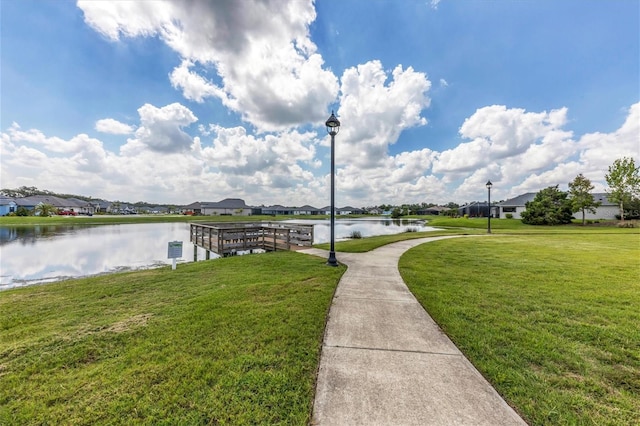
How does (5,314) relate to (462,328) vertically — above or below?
below

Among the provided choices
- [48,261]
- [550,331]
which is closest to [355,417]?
[550,331]

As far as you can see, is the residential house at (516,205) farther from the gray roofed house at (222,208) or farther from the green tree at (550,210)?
the gray roofed house at (222,208)

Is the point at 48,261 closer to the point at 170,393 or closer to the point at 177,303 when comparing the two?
the point at 177,303

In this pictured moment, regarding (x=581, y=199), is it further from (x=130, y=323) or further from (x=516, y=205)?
(x=130, y=323)

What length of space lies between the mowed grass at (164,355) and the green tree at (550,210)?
3806 centimetres

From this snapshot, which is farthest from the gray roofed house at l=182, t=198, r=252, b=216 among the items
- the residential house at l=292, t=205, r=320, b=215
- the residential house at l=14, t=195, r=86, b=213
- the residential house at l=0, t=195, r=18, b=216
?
the residential house at l=0, t=195, r=18, b=216

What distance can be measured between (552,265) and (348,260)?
645cm

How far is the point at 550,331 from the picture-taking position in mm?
3680

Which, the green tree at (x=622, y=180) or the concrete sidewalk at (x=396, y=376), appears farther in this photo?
the green tree at (x=622, y=180)

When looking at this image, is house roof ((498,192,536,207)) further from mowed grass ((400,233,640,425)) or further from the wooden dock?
the wooden dock

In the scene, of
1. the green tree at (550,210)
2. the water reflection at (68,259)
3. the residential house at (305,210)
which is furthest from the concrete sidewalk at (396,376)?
the residential house at (305,210)

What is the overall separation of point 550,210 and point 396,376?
133ft

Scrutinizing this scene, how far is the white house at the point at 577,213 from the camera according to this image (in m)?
38.7

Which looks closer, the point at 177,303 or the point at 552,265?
the point at 177,303
